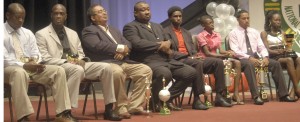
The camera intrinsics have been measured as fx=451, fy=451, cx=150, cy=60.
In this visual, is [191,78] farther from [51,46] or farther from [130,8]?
[130,8]

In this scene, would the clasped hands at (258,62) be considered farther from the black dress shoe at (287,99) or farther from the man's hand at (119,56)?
the man's hand at (119,56)

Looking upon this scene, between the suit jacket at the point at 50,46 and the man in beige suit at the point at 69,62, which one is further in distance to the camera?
the suit jacket at the point at 50,46

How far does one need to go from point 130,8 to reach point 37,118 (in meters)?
4.10

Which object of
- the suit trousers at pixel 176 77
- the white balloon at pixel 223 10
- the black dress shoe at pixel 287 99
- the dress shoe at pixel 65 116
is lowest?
the black dress shoe at pixel 287 99

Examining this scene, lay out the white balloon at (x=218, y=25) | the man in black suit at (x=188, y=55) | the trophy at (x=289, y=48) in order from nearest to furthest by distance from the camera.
Result: 1. the man in black suit at (x=188, y=55)
2. the trophy at (x=289, y=48)
3. the white balloon at (x=218, y=25)

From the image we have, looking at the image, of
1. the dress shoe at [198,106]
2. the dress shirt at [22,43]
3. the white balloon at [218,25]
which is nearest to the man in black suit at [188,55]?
the dress shoe at [198,106]

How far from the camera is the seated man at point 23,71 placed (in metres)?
3.44

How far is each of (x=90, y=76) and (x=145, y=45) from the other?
2.49 ft

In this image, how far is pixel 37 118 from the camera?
422cm

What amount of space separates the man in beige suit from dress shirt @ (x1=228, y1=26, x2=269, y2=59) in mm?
2016

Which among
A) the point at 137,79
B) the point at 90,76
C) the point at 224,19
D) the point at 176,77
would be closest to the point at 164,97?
the point at 137,79

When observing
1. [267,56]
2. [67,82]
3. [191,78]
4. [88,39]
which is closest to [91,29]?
[88,39]

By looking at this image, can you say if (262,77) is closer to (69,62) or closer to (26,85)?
(69,62)

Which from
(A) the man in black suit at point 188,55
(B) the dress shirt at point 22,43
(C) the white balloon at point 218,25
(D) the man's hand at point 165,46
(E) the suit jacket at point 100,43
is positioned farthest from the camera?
(C) the white balloon at point 218,25
